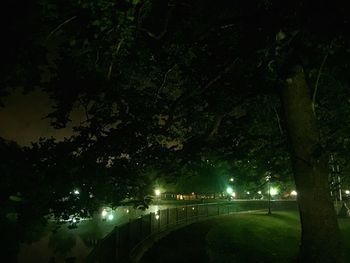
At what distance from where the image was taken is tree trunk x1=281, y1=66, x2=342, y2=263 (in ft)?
32.4

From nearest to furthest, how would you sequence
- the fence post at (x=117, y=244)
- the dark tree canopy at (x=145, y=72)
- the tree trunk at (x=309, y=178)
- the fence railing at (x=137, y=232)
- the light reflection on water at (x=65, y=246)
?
Result: the dark tree canopy at (x=145, y=72) < the tree trunk at (x=309, y=178) < the fence railing at (x=137, y=232) < the fence post at (x=117, y=244) < the light reflection on water at (x=65, y=246)

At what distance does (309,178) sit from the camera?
9.95 metres

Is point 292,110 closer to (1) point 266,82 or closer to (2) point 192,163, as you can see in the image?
(1) point 266,82

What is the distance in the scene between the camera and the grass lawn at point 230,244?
584 inches

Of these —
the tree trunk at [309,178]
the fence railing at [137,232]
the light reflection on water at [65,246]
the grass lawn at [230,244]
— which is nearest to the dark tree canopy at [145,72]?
the tree trunk at [309,178]

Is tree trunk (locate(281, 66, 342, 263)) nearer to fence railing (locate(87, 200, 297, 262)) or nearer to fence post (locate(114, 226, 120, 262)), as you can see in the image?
fence railing (locate(87, 200, 297, 262))

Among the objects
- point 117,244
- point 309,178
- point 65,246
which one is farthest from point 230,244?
point 65,246

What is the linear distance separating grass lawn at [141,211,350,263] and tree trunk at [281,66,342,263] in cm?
454

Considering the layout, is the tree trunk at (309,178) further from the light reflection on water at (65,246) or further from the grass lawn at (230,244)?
the light reflection on water at (65,246)

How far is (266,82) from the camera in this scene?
10.3 meters

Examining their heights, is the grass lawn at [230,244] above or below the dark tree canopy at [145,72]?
below

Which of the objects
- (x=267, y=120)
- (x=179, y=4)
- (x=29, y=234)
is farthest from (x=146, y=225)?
(x=29, y=234)

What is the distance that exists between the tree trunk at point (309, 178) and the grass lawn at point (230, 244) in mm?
4542

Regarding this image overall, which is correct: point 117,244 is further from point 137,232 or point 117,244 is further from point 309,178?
point 309,178
